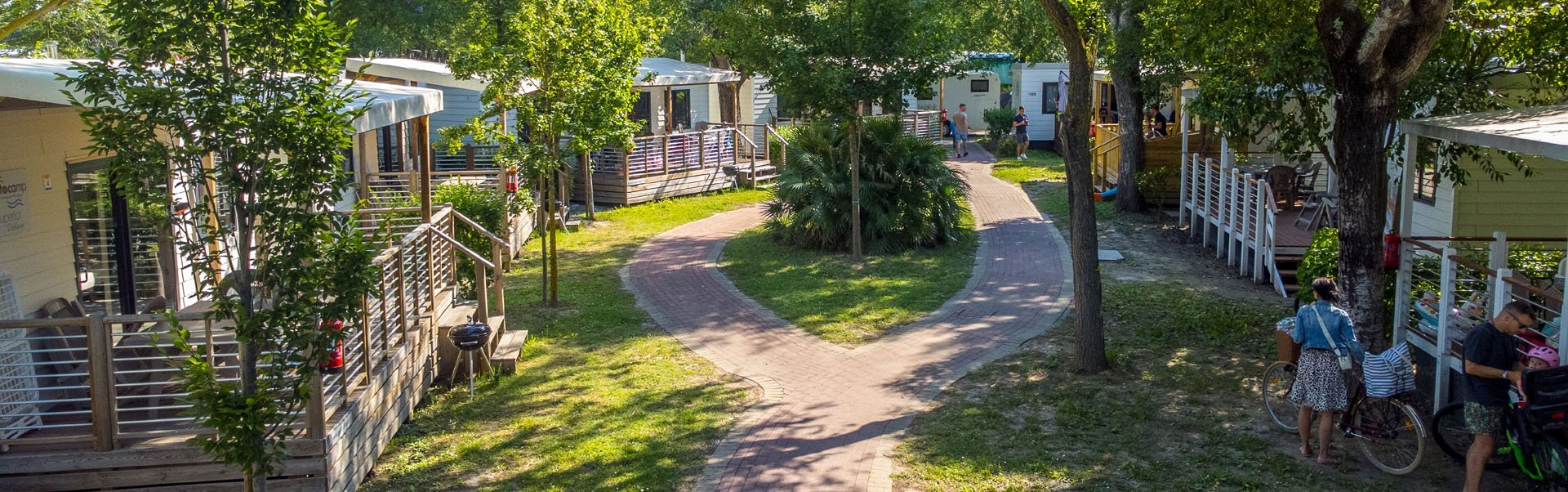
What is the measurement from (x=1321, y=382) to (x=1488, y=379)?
0.95 m

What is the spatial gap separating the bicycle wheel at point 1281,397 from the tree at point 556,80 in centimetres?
732

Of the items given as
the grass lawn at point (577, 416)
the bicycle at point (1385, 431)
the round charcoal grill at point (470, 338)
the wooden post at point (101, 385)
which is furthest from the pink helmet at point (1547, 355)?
the wooden post at point (101, 385)

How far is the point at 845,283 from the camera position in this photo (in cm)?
1456

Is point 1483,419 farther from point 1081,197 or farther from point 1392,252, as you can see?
point 1081,197

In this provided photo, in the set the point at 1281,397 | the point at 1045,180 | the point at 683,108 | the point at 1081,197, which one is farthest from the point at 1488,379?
the point at 683,108

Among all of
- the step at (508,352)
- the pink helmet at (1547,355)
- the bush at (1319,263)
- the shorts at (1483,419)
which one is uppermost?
the bush at (1319,263)

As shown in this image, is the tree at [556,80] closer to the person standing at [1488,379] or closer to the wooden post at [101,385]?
the wooden post at [101,385]

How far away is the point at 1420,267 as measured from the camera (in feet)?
32.3

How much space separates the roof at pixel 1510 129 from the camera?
7273 millimetres

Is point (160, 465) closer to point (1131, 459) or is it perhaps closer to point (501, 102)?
point (1131, 459)

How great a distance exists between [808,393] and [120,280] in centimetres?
574

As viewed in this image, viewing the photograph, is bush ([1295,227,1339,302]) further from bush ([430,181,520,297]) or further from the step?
bush ([430,181,520,297])

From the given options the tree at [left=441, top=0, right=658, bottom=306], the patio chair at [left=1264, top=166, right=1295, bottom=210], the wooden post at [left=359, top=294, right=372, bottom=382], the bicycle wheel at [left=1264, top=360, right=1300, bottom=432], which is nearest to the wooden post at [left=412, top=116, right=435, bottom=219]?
the tree at [left=441, top=0, right=658, bottom=306]

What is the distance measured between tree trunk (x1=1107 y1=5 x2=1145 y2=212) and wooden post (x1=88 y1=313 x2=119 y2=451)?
46.6 ft
